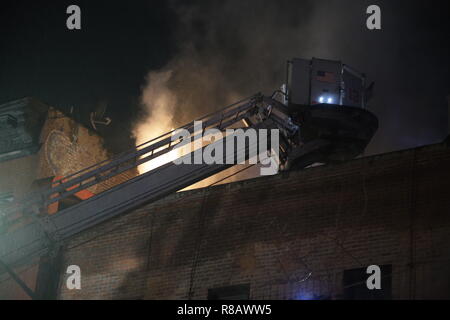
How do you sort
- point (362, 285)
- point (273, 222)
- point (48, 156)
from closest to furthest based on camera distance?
point (362, 285) < point (273, 222) < point (48, 156)

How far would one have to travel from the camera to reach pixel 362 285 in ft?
46.0

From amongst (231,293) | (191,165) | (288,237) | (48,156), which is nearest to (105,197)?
(191,165)

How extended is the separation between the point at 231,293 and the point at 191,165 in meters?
2.66

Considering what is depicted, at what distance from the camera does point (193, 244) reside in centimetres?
1619

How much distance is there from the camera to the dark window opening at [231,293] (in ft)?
49.5

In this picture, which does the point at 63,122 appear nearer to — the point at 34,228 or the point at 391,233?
the point at 34,228

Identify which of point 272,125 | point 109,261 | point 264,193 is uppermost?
point 272,125

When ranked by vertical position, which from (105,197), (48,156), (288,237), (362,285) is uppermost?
(48,156)

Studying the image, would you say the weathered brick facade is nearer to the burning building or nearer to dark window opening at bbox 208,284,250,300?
the burning building

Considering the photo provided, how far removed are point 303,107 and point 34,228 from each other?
5.86m

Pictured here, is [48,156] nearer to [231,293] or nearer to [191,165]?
[191,165]

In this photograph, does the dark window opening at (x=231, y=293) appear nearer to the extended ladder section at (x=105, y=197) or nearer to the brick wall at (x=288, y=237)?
the brick wall at (x=288, y=237)

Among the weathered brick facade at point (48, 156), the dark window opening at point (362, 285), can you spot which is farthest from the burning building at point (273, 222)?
the weathered brick facade at point (48, 156)
